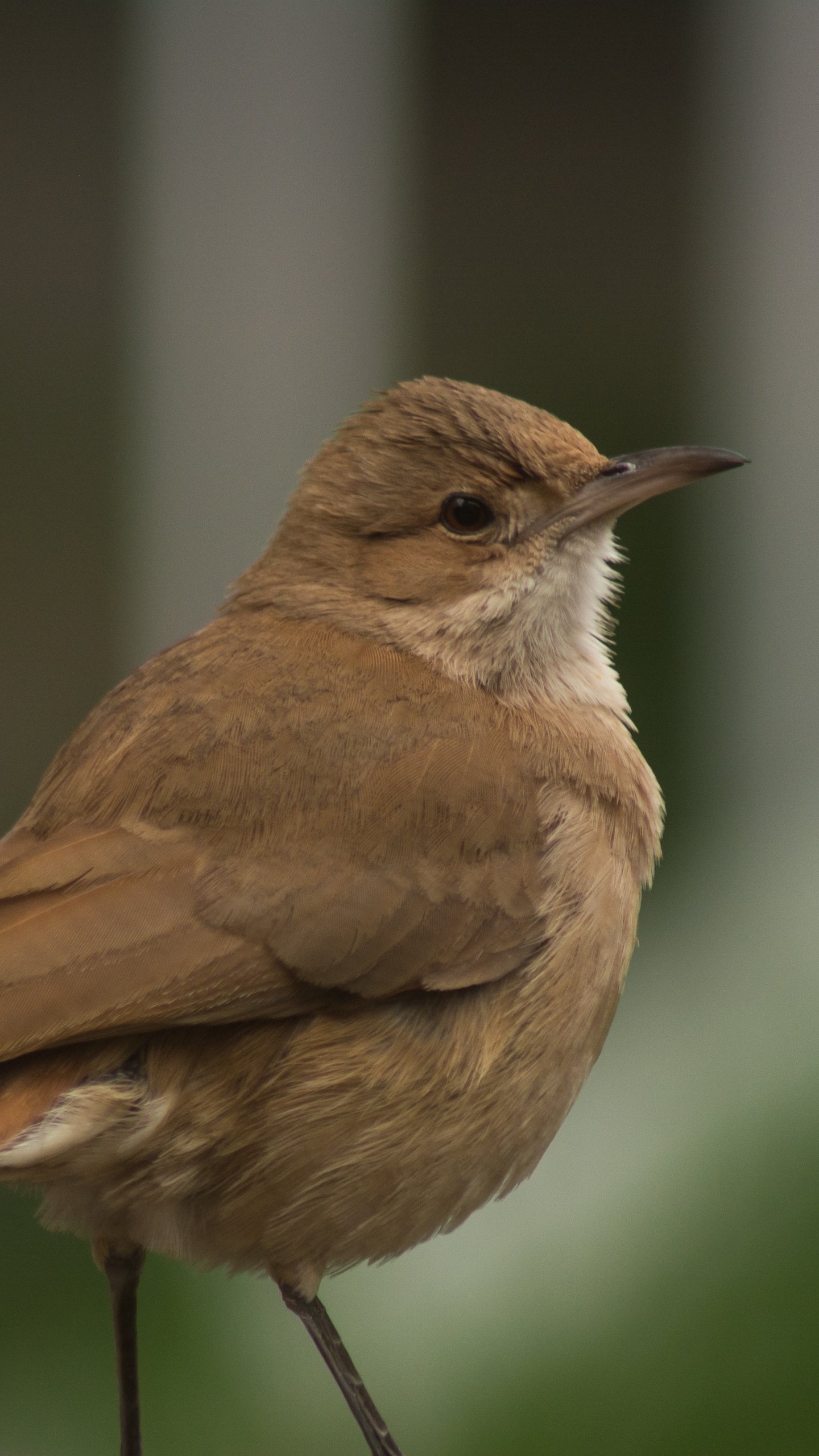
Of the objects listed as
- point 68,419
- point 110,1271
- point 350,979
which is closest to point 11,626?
point 68,419

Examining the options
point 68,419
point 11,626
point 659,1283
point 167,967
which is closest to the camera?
point 167,967

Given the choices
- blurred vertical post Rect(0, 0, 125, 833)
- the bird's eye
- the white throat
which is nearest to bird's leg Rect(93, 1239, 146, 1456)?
the white throat

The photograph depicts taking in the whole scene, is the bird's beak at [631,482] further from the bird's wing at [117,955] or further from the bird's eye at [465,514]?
the bird's wing at [117,955]

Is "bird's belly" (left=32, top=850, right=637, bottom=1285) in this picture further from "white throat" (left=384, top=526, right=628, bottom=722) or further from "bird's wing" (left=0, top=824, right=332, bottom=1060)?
"white throat" (left=384, top=526, right=628, bottom=722)

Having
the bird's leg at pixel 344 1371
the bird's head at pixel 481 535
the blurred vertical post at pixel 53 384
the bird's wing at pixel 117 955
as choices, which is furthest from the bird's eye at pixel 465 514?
the blurred vertical post at pixel 53 384

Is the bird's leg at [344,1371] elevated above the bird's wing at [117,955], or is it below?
below

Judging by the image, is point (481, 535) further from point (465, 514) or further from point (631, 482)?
point (631, 482)

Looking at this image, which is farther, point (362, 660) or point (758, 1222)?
point (758, 1222)

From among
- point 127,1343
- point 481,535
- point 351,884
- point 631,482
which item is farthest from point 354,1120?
point 631,482

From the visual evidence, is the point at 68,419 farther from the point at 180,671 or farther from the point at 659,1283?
the point at 180,671
